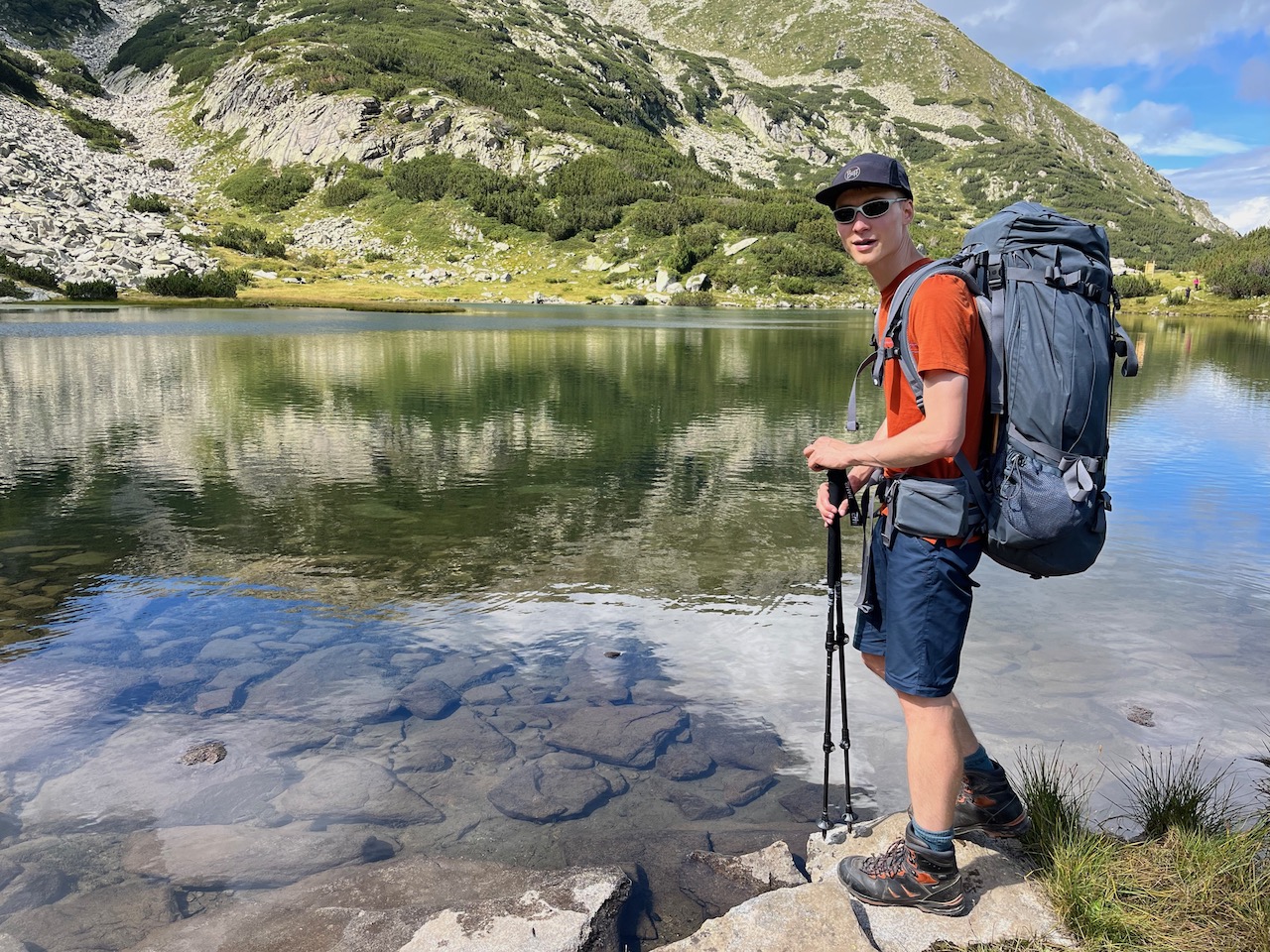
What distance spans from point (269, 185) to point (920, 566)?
18335cm

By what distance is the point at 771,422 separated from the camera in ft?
68.7

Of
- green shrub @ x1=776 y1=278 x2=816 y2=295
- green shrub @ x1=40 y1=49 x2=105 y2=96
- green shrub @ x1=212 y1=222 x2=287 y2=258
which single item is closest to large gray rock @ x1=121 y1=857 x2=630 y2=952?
green shrub @ x1=776 y1=278 x2=816 y2=295

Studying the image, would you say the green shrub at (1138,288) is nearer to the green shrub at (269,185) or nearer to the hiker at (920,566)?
the hiker at (920,566)

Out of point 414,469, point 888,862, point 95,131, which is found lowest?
point 888,862

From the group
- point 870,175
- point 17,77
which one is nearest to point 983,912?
point 870,175

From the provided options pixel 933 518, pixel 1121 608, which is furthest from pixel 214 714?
pixel 1121 608

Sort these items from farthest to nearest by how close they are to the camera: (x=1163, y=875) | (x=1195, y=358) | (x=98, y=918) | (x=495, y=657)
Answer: (x=1195, y=358), (x=495, y=657), (x=98, y=918), (x=1163, y=875)

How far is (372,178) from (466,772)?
178 meters

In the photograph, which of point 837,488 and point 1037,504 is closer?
point 1037,504

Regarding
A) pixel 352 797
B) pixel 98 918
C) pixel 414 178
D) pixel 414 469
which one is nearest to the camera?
pixel 98 918

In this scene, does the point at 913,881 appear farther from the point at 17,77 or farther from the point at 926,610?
the point at 17,77

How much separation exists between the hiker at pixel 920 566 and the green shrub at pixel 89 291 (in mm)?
92720

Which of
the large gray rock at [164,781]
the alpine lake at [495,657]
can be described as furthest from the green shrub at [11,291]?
the large gray rock at [164,781]

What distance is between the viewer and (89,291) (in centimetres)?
7738
